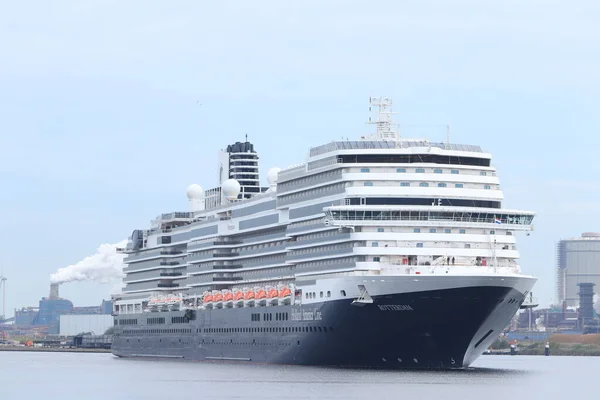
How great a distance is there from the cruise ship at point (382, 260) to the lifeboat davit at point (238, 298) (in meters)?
0.18

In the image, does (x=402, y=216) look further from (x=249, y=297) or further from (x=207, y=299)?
(x=207, y=299)

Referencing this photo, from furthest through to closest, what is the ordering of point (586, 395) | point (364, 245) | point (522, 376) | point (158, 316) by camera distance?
point (158, 316) < point (522, 376) < point (364, 245) < point (586, 395)

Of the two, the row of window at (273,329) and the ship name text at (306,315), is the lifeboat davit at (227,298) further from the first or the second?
the ship name text at (306,315)

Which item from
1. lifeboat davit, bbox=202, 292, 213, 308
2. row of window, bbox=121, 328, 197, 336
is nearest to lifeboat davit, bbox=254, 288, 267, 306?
lifeboat davit, bbox=202, 292, 213, 308

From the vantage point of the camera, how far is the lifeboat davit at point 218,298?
114 metres

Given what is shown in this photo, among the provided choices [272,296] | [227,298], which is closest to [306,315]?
[272,296]

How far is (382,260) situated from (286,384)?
1289cm

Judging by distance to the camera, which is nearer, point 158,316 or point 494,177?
point 494,177

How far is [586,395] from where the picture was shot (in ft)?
271

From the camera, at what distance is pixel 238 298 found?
11006cm

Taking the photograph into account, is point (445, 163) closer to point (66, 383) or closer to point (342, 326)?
point (342, 326)

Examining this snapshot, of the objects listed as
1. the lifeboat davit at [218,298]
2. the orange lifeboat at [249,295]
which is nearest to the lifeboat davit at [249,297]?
the orange lifeboat at [249,295]

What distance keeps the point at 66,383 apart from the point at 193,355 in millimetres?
26345

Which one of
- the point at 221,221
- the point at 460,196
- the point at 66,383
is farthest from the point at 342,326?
the point at 221,221
